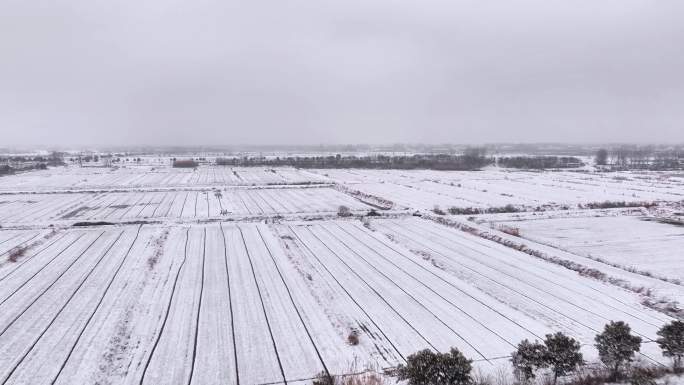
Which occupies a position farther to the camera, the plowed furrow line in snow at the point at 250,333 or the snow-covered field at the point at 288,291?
the snow-covered field at the point at 288,291

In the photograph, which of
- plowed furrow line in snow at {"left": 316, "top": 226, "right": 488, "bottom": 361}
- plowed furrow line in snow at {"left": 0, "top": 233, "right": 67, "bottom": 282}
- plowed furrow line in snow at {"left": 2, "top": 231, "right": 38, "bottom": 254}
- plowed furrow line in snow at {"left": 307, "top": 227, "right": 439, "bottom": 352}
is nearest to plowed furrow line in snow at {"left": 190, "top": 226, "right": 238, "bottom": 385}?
plowed furrow line in snow at {"left": 307, "top": 227, "right": 439, "bottom": 352}

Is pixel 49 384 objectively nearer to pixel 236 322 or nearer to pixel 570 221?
pixel 236 322

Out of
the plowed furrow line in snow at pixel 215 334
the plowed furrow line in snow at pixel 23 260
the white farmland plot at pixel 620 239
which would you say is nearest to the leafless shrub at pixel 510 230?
the white farmland plot at pixel 620 239

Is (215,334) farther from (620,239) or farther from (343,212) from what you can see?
(620,239)

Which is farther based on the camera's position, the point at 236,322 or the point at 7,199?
the point at 7,199

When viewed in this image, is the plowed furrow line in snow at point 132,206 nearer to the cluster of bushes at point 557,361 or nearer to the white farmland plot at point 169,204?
the white farmland plot at point 169,204

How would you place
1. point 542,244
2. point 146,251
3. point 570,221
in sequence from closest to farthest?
point 146,251 → point 542,244 → point 570,221

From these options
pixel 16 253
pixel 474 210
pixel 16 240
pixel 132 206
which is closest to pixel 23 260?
pixel 16 253

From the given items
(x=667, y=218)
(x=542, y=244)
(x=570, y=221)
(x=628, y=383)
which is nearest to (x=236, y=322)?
(x=628, y=383)
